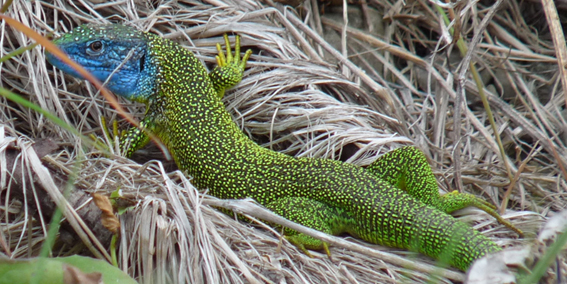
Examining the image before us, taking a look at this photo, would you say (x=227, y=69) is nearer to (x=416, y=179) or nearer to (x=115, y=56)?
(x=115, y=56)

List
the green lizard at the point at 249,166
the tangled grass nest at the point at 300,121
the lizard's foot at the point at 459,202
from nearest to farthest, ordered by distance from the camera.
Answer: the tangled grass nest at the point at 300,121
the green lizard at the point at 249,166
the lizard's foot at the point at 459,202

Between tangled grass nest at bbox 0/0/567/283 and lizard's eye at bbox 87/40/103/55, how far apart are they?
26 centimetres

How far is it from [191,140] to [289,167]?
62cm

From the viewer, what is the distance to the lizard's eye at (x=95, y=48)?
10.8 feet

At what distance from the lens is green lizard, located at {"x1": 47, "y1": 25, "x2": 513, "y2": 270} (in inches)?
113

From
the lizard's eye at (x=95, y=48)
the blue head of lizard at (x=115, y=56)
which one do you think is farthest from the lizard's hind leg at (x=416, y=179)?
the lizard's eye at (x=95, y=48)

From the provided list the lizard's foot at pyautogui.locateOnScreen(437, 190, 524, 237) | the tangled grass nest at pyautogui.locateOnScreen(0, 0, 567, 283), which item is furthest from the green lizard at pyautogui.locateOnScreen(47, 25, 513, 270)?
the tangled grass nest at pyautogui.locateOnScreen(0, 0, 567, 283)

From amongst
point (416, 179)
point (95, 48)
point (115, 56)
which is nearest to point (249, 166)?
point (416, 179)

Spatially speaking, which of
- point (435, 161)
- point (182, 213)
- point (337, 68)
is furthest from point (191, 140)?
point (435, 161)

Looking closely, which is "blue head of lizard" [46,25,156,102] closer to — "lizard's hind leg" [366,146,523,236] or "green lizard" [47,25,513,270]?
"green lizard" [47,25,513,270]

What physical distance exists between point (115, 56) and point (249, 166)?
1073mm

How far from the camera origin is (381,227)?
2.92 m

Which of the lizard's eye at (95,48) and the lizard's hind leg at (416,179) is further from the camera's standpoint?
the lizard's eye at (95,48)

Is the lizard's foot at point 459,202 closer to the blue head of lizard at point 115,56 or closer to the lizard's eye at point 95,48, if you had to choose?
the blue head of lizard at point 115,56
